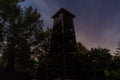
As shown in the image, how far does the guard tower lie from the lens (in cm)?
3008

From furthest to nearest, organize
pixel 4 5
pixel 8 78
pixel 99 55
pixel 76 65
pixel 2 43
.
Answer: pixel 99 55
pixel 2 43
pixel 4 5
pixel 8 78
pixel 76 65

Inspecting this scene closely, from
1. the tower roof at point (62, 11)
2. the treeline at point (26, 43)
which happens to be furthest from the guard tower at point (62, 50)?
the treeline at point (26, 43)

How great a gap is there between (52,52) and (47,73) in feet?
10.8

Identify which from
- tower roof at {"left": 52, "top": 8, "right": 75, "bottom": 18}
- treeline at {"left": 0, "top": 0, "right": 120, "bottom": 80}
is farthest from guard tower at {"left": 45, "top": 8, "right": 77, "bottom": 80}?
treeline at {"left": 0, "top": 0, "right": 120, "bottom": 80}

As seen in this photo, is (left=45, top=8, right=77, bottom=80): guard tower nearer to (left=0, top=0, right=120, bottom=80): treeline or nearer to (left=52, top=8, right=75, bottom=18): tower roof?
(left=52, top=8, right=75, bottom=18): tower roof

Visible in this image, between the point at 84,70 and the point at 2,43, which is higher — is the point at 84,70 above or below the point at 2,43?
below

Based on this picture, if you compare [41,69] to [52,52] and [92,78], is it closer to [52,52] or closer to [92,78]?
[52,52]

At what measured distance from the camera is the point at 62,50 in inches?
1165

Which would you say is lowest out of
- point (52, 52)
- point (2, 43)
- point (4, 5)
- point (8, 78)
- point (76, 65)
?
point (8, 78)

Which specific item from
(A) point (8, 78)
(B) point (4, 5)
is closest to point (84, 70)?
(A) point (8, 78)

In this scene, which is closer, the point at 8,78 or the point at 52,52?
the point at 52,52

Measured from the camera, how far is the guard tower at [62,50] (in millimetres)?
30078

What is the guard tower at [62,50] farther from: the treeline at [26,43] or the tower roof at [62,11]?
the treeline at [26,43]

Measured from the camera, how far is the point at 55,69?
30.7 metres
